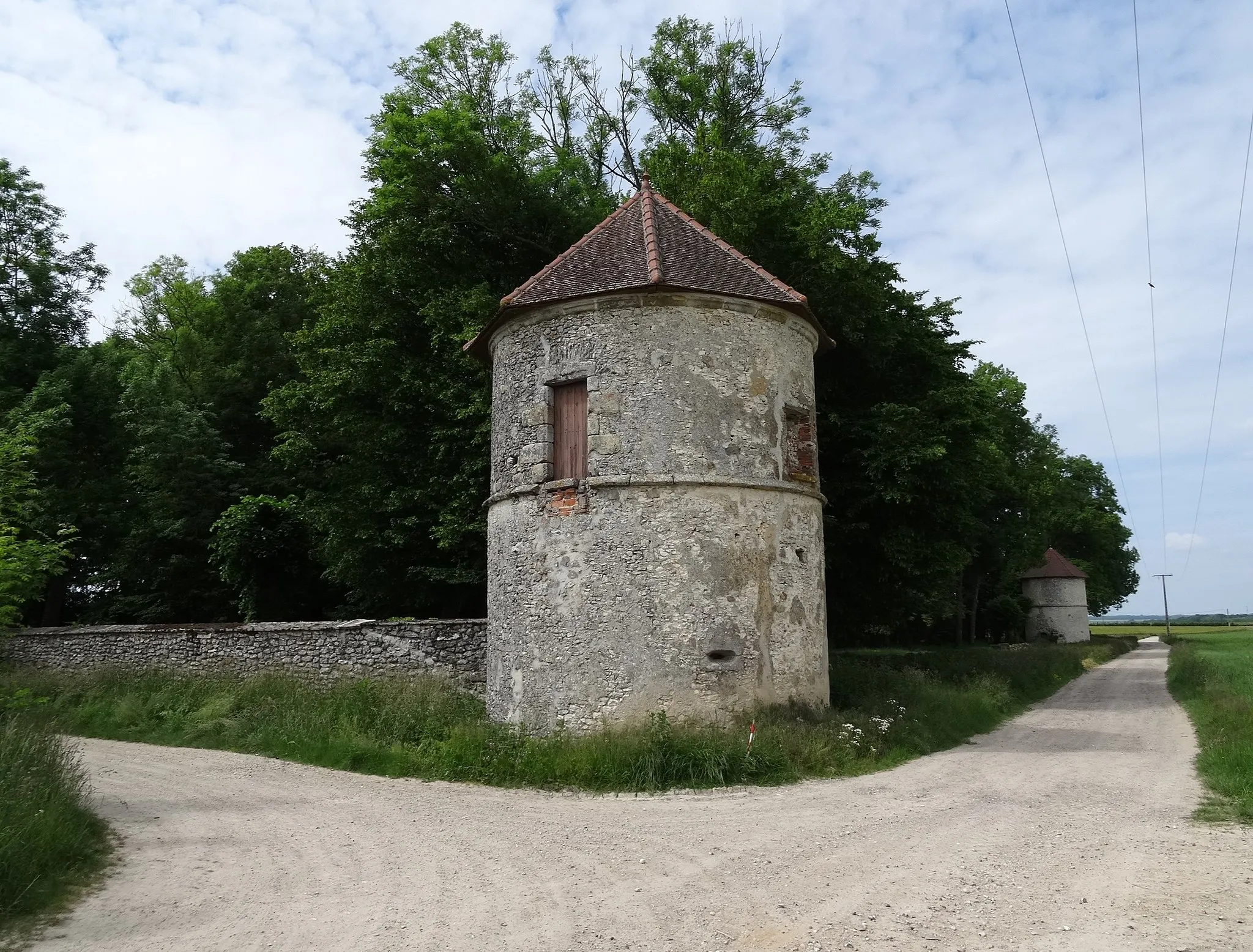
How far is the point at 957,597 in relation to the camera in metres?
39.5

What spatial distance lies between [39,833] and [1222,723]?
15.7 m

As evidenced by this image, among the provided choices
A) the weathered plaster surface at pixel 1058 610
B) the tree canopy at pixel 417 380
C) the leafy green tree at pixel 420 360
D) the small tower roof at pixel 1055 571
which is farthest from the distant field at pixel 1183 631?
the leafy green tree at pixel 420 360

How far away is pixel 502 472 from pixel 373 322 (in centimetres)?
874

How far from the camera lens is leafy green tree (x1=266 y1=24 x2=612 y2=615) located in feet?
60.5

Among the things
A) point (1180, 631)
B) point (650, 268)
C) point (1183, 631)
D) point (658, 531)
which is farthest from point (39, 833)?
point (1180, 631)

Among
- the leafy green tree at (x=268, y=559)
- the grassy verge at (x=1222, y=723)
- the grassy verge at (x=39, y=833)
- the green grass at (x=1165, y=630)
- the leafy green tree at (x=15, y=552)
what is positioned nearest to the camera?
the grassy verge at (x=39, y=833)

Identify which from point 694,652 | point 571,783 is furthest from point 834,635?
point 571,783

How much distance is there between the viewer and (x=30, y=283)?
88.4ft

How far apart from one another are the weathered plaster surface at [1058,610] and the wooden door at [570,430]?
4383 cm

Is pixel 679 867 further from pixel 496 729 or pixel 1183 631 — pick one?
pixel 1183 631

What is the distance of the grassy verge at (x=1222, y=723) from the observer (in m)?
8.55

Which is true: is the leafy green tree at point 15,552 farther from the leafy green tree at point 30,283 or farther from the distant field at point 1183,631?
the distant field at point 1183,631

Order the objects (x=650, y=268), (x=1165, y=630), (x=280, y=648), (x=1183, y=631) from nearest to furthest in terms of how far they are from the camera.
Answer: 1. (x=650, y=268)
2. (x=280, y=648)
3. (x=1183, y=631)
4. (x=1165, y=630)

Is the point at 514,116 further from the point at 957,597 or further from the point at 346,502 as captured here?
the point at 957,597
